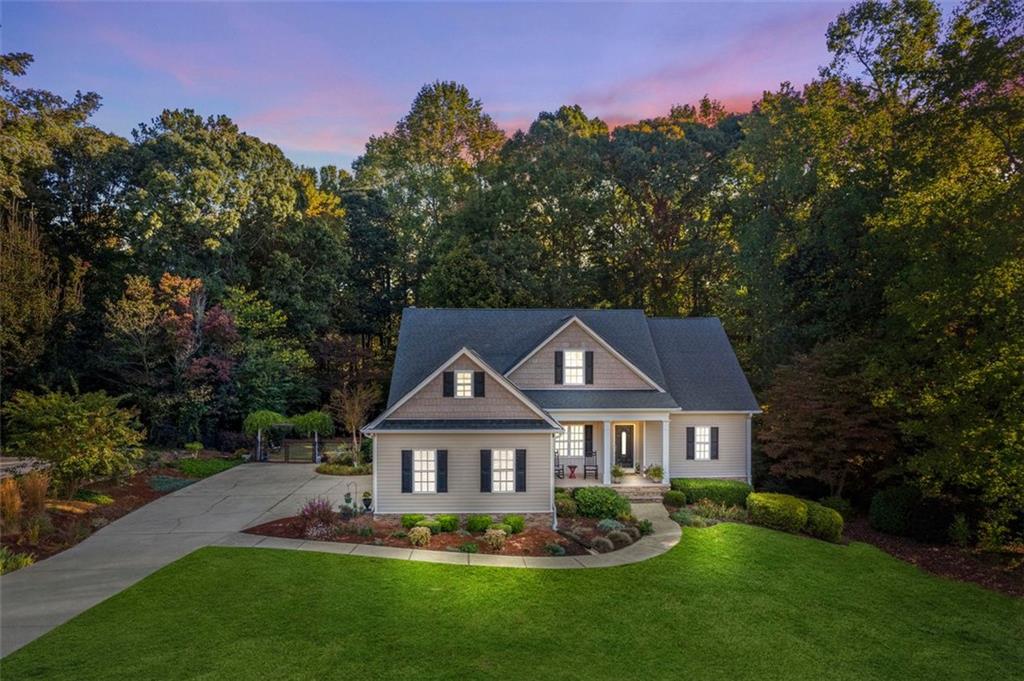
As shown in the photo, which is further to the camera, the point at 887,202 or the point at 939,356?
the point at 887,202

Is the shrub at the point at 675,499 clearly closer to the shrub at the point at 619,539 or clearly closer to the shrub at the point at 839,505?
the shrub at the point at 619,539

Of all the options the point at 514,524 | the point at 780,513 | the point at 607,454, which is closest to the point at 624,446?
the point at 607,454

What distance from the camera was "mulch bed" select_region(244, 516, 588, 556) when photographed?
1552 centimetres

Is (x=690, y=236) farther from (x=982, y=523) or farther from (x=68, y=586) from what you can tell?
(x=68, y=586)

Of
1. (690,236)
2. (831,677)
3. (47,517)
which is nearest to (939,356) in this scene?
(831,677)

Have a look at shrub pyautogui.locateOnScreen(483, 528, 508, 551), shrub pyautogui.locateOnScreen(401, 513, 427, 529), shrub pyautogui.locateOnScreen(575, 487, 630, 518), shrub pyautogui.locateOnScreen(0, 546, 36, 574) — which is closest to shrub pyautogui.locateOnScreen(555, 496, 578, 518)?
shrub pyautogui.locateOnScreen(575, 487, 630, 518)

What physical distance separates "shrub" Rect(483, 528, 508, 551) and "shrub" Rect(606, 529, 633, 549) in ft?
10.2

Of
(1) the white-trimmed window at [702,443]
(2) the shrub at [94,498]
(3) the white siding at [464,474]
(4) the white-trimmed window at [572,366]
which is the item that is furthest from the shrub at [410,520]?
(1) the white-trimmed window at [702,443]

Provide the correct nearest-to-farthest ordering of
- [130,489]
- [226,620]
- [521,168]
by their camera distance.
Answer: [226,620]
[130,489]
[521,168]

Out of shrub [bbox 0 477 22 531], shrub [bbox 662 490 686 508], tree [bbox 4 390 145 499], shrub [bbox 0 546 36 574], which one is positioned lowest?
shrub [bbox 662 490 686 508]

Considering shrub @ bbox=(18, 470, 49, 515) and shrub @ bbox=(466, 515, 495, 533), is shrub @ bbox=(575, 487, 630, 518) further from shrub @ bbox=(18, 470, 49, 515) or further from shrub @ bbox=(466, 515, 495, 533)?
shrub @ bbox=(18, 470, 49, 515)

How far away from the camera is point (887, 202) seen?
64.4ft

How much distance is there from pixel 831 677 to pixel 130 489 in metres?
22.9

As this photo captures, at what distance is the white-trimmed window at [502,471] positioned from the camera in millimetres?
18359
